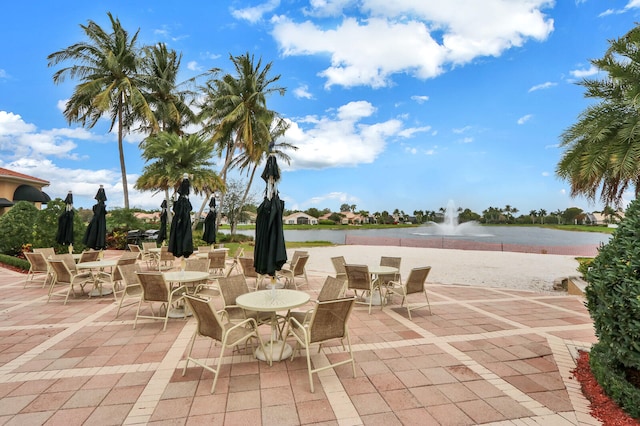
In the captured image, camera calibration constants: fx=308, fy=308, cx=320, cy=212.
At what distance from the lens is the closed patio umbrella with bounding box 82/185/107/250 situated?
905 centimetres

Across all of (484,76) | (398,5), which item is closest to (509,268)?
(484,76)

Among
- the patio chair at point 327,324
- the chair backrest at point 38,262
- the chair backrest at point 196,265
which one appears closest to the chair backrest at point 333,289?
the patio chair at point 327,324

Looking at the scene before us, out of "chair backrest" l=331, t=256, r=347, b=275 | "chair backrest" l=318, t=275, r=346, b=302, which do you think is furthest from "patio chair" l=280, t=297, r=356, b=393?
"chair backrest" l=331, t=256, r=347, b=275

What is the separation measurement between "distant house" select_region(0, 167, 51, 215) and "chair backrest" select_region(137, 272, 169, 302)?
25464 mm

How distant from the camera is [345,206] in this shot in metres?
136

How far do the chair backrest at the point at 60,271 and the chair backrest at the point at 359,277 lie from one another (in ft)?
20.2

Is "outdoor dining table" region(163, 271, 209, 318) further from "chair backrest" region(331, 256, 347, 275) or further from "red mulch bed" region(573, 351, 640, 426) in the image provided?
"red mulch bed" region(573, 351, 640, 426)

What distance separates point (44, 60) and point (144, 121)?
21.0 ft

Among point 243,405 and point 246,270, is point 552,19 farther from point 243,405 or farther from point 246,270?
point 243,405

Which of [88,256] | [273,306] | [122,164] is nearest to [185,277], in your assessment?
[273,306]

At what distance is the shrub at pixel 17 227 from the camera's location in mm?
12836

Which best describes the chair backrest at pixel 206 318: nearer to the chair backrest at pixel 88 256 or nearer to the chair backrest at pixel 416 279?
the chair backrest at pixel 416 279

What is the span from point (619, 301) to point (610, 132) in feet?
25.7

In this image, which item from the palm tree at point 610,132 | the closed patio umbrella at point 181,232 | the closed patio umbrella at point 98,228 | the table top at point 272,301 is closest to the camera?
the table top at point 272,301
